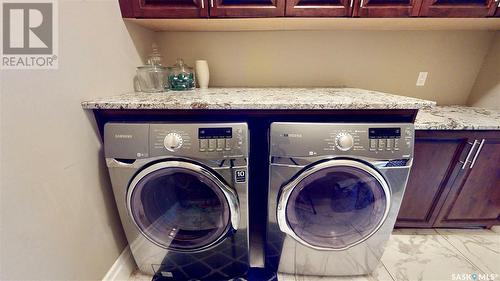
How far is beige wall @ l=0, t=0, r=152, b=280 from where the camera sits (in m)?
0.66

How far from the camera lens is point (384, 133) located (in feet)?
2.97

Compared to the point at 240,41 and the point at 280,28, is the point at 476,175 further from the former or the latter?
the point at 240,41

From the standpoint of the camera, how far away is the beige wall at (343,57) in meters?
1.62

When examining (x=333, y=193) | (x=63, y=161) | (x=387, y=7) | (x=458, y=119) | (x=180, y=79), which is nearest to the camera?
(x=63, y=161)

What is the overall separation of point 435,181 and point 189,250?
1.52 m

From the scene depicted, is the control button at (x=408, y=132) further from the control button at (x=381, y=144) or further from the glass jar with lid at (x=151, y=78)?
the glass jar with lid at (x=151, y=78)

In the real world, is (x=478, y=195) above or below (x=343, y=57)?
below

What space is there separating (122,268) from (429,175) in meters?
1.91

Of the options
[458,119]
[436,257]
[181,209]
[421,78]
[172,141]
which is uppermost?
[421,78]

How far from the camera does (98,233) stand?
104cm

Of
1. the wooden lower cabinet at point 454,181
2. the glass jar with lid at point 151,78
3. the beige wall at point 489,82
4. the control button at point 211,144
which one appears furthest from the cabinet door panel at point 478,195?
the glass jar with lid at point 151,78

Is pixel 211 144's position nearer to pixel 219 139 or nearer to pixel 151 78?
pixel 219 139

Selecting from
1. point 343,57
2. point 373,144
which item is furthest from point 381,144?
point 343,57
